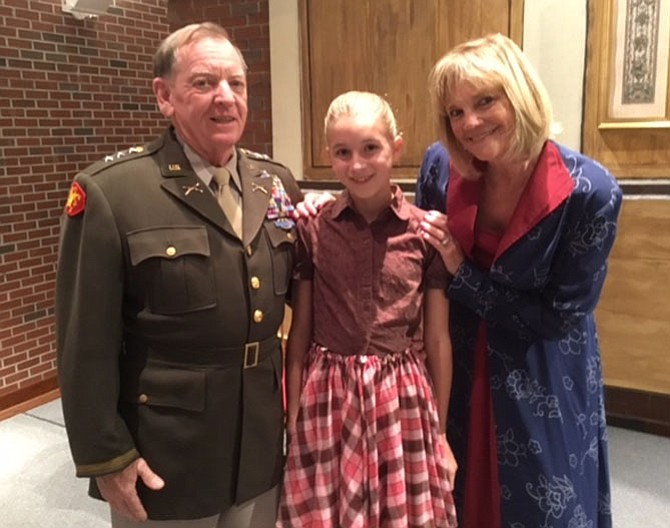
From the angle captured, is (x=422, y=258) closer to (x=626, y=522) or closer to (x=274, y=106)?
(x=626, y=522)

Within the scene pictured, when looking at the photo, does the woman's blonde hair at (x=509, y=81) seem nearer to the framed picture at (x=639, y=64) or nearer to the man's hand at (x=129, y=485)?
the man's hand at (x=129, y=485)

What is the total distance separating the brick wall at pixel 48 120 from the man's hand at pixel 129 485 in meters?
3.12

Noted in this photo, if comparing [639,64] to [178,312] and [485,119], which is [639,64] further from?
[178,312]

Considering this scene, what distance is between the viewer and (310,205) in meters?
1.67

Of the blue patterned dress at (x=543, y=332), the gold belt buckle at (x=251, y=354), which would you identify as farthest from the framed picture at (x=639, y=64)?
the gold belt buckle at (x=251, y=354)

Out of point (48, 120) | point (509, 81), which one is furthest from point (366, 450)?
point (48, 120)

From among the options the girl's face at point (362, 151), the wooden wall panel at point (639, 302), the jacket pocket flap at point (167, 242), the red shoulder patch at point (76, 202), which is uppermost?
the girl's face at point (362, 151)

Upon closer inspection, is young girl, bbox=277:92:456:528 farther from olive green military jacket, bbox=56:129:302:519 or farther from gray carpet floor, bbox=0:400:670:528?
gray carpet floor, bbox=0:400:670:528

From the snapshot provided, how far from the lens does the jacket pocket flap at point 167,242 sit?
1.35 metres

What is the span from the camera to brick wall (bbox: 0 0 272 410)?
4.18 metres

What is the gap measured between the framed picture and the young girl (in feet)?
6.85

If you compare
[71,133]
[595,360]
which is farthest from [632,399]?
[71,133]

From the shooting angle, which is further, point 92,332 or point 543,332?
point 543,332

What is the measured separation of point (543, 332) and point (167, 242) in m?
0.89
